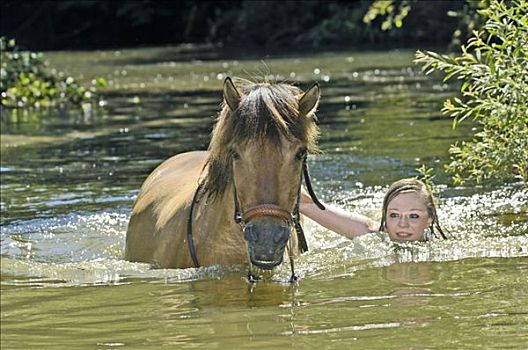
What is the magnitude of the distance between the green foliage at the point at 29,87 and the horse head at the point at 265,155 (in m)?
16.1

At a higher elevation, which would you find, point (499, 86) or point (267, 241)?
point (499, 86)

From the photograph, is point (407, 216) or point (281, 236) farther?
point (407, 216)

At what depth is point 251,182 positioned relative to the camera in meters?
6.42

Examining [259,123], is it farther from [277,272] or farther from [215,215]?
[277,272]

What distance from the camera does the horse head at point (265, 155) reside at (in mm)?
6215

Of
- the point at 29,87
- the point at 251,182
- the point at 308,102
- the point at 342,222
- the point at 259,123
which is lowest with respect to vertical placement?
the point at 342,222

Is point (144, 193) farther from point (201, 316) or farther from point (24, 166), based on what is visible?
point (24, 166)

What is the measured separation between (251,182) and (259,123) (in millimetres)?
305

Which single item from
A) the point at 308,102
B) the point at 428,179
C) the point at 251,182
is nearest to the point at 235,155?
the point at 251,182

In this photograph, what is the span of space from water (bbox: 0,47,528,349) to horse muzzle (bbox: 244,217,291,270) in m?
0.27

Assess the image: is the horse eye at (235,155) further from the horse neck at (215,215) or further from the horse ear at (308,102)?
the horse ear at (308,102)

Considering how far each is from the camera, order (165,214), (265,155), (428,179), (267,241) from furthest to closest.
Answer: (428,179) → (165,214) → (265,155) → (267,241)

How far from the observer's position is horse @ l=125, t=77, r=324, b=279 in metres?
6.25

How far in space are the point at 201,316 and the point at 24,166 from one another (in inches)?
325
